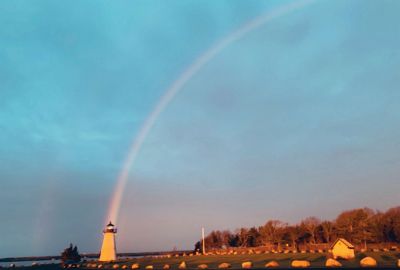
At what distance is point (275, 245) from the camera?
10631 cm

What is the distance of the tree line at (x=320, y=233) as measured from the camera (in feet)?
293

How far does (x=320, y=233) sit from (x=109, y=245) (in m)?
56.4

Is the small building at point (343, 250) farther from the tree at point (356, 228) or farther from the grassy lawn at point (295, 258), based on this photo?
the tree at point (356, 228)

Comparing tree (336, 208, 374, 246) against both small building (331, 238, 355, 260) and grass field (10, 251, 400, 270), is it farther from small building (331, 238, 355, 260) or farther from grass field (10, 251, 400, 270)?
small building (331, 238, 355, 260)

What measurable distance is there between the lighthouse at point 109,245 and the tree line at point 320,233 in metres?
38.4

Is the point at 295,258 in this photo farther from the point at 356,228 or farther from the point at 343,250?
the point at 356,228

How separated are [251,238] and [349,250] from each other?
→ 228 ft

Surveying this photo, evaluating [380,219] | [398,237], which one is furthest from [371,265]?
[380,219]

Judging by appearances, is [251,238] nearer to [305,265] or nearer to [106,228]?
[106,228]

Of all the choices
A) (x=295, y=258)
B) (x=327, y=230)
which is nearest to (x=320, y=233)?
(x=327, y=230)

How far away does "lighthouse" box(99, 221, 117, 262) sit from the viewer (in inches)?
3442

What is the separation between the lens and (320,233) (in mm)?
106375

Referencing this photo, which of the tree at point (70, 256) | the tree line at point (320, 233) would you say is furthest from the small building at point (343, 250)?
the tree at point (70, 256)

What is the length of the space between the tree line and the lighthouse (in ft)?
126
